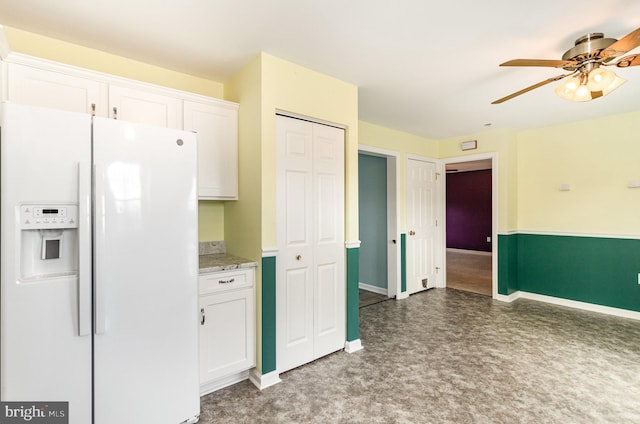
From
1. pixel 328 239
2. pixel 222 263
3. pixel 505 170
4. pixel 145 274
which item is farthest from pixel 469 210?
pixel 145 274

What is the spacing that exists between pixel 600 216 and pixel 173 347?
501 centimetres

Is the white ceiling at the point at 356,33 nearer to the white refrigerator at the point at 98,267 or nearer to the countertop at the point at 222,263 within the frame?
the white refrigerator at the point at 98,267

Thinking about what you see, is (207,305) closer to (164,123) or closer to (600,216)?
(164,123)

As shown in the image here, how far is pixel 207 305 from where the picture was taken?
2105mm

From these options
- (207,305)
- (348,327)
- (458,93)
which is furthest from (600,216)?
(207,305)

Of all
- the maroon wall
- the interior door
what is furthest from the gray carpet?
the maroon wall

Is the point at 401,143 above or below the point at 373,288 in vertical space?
above

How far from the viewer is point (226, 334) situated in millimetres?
2180

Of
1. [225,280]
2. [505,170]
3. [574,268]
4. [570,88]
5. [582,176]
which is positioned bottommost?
[574,268]

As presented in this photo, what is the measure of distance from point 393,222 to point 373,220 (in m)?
0.48

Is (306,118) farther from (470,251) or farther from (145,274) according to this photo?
(470,251)

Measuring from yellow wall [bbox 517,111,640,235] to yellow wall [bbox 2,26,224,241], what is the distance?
14.4ft

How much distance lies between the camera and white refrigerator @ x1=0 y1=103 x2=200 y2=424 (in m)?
1.35

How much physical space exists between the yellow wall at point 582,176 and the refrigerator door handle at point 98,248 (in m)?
5.15
